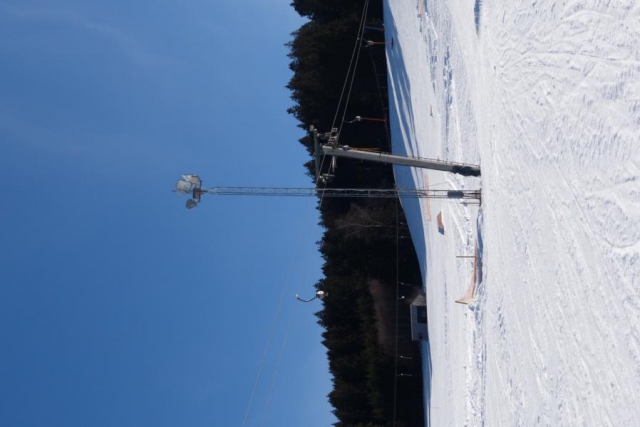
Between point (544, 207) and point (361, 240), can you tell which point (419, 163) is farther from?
point (361, 240)

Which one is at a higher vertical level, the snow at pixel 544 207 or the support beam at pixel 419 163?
the support beam at pixel 419 163

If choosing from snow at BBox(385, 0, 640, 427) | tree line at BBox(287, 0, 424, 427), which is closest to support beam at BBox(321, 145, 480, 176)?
snow at BBox(385, 0, 640, 427)

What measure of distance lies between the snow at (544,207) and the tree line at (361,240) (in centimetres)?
997

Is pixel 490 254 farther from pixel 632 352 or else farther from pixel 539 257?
pixel 632 352

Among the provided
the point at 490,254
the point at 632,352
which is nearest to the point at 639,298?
the point at 632,352

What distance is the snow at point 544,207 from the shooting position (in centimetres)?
488

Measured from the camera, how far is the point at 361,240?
24.2 meters

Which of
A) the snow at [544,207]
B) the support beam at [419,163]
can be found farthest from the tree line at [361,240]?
the support beam at [419,163]

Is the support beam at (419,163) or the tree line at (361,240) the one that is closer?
the support beam at (419,163)

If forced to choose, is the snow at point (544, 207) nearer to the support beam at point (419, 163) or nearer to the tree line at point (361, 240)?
the support beam at point (419, 163)

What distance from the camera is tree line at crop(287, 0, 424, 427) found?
23.4 metres

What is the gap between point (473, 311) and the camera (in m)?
11.2

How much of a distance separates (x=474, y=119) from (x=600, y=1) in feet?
18.0

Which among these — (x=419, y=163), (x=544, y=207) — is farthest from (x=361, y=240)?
(x=544, y=207)
